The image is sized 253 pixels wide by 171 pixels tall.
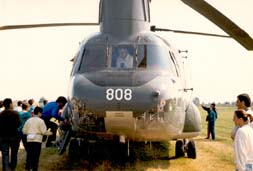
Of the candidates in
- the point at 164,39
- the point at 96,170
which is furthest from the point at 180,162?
the point at 164,39

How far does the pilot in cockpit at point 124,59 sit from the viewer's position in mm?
9078

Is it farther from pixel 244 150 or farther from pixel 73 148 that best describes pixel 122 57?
pixel 244 150

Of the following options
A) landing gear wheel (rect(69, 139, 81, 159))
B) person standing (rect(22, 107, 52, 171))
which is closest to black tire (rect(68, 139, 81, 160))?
landing gear wheel (rect(69, 139, 81, 159))

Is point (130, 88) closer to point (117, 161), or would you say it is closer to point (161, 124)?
point (161, 124)

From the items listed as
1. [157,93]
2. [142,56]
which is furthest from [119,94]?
[142,56]

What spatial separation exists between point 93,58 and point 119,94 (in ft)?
5.76

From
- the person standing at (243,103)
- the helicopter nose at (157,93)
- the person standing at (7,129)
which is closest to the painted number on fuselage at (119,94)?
the helicopter nose at (157,93)

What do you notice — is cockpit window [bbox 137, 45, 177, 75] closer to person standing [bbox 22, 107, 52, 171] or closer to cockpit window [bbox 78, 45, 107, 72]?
cockpit window [bbox 78, 45, 107, 72]

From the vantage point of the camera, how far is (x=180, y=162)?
1214cm

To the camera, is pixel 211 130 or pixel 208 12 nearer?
pixel 208 12

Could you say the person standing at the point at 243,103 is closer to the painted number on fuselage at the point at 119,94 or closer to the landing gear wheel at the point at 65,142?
the painted number on fuselage at the point at 119,94

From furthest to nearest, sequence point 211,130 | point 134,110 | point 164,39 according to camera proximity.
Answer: point 211,130, point 164,39, point 134,110

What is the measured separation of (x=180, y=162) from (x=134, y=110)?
474 cm

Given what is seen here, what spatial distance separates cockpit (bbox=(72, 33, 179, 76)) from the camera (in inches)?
360
